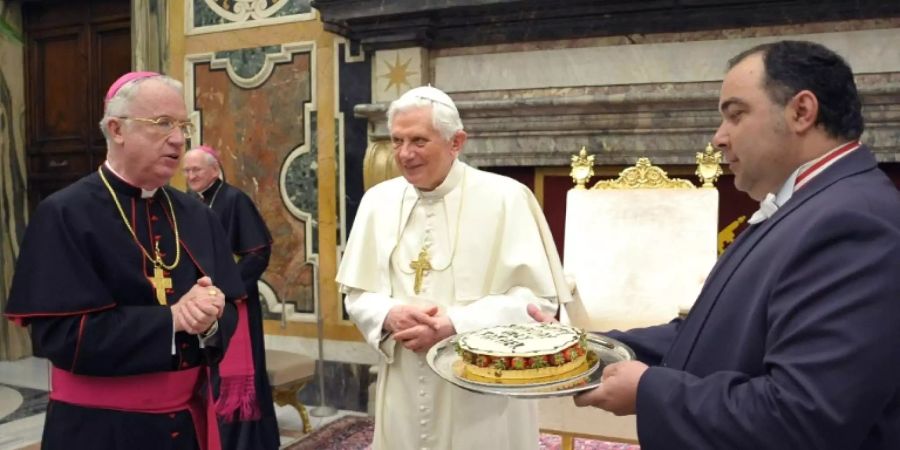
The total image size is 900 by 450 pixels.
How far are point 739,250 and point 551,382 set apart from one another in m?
0.49

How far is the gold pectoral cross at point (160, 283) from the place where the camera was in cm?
226

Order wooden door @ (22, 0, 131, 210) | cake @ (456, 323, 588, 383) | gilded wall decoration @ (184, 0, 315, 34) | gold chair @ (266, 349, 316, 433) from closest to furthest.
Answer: cake @ (456, 323, 588, 383), gold chair @ (266, 349, 316, 433), gilded wall decoration @ (184, 0, 315, 34), wooden door @ (22, 0, 131, 210)

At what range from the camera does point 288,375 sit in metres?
4.80

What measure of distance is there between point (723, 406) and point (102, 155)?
21.5 ft

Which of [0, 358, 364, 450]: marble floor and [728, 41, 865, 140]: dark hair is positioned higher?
[728, 41, 865, 140]: dark hair

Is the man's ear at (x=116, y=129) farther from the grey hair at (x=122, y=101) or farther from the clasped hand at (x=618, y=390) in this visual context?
the clasped hand at (x=618, y=390)

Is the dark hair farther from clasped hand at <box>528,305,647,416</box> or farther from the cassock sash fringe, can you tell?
the cassock sash fringe

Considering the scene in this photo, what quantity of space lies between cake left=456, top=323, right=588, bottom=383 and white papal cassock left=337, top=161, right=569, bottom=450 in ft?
1.61

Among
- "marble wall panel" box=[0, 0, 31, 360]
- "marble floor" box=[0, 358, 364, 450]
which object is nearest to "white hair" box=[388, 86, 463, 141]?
"marble floor" box=[0, 358, 364, 450]

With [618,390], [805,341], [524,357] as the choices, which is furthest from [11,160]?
[805,341]

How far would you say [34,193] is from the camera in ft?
23.3

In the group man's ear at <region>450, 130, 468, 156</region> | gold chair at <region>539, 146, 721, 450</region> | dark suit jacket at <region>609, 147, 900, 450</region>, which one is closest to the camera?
dark suit jacket at <region>609, 147, 900, 450</region>

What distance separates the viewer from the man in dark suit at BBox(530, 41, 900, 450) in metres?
1.28

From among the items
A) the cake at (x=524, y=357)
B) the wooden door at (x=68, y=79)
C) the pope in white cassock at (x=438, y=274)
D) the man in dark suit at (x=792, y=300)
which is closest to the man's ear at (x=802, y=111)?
the man in dark suit at (x=792, y=300)
